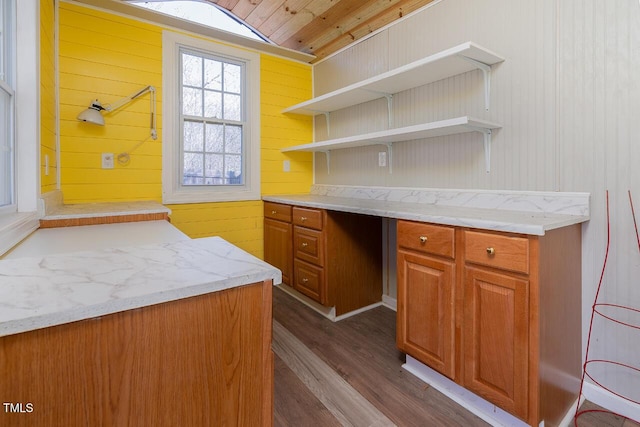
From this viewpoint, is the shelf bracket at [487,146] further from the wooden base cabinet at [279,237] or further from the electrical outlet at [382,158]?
the wooden base cabinet at [279,237]

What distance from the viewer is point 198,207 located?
9.95 feet

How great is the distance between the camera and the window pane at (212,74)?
3.07 m

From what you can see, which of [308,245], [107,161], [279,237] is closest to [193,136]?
[107,161]

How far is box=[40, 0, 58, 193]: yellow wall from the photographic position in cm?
188

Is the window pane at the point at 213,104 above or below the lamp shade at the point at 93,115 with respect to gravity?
above

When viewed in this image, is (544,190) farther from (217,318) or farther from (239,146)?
(239,146)

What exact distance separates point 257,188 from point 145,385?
9.03 ft

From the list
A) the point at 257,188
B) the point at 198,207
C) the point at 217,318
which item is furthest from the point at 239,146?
the point at 217,318

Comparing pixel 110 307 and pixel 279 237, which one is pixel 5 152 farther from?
pixel 279 237

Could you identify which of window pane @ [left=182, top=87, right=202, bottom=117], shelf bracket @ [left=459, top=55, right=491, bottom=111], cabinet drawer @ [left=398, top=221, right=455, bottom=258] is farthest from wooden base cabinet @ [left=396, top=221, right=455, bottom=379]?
window pane @ [left=182, top=87, right=202, bottom=117]

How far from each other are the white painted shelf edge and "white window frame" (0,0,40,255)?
76.0 inches

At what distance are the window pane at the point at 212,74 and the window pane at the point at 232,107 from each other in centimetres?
12

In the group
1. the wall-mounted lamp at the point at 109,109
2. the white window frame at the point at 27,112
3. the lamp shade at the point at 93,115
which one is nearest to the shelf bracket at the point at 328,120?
the wall-mounted lamp at the point at 109,109

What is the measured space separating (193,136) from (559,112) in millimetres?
2737
